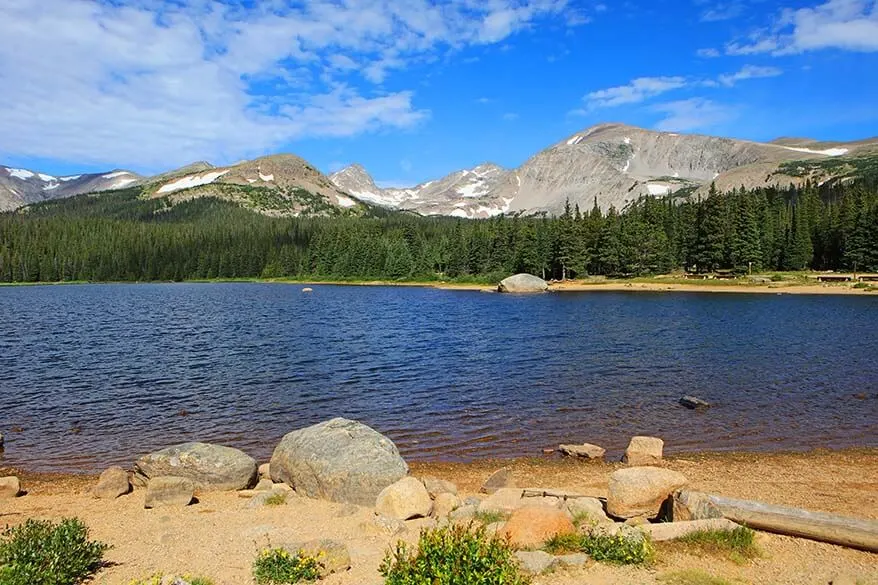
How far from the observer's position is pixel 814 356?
41.7 meters

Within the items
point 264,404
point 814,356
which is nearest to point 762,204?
point 814,356

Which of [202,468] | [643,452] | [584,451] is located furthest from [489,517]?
[202,468]

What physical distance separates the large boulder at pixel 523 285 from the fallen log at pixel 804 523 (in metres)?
112

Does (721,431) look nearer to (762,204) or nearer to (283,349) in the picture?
(283,349)

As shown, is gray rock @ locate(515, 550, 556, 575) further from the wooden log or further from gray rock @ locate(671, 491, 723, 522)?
the wooden log

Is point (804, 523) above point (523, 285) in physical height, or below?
below

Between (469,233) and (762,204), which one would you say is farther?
(469,233)

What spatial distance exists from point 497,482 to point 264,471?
8.31m

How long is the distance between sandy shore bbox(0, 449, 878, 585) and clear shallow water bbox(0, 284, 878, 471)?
2.24 meters

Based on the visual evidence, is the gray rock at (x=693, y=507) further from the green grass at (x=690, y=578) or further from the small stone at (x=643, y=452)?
the small stone at (x=643, y=452)

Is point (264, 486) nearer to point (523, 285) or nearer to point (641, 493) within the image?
point (641, 493)

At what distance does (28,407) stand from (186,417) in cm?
960

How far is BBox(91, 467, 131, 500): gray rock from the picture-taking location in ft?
61.5

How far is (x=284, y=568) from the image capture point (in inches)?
Answer: 442
